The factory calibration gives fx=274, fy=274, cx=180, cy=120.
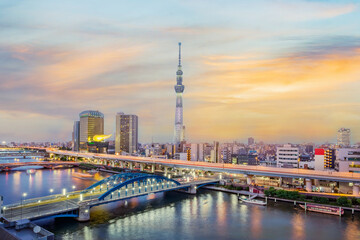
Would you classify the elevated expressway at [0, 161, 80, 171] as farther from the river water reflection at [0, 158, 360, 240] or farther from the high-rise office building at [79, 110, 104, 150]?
the high-rise office building at [79, 110, 104, 150]

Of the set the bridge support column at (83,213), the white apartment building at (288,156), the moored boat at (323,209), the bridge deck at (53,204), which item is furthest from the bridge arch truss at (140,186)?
the white apartment building at (288,156)

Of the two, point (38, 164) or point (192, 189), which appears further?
point (38, 164)

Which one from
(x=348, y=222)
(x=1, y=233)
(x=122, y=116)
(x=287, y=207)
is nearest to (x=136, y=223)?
(x=1, y=233)

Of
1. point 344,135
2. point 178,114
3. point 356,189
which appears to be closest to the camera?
point 356,189

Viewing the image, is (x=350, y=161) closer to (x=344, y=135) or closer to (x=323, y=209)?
(x=323, y=209)

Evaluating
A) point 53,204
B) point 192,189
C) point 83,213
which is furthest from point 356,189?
point 53,204

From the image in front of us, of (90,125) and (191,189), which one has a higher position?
(90,125)
